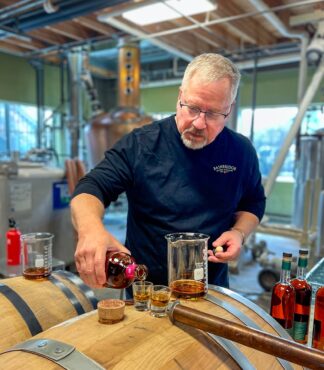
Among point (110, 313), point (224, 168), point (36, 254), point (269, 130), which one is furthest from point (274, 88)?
point (110, 313)

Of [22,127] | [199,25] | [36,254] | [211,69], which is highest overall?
[199,25]

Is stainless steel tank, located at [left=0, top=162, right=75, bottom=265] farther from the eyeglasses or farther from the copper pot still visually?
the eyeglasses

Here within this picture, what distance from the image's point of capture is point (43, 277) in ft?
4.35

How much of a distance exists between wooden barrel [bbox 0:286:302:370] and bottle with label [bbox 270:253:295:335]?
0.38 m

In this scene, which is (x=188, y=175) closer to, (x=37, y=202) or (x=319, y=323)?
(x=319, y=323)

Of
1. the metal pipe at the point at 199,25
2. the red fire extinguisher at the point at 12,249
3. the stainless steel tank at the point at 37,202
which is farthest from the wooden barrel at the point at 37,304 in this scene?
the metal pipe at the point at 199,25

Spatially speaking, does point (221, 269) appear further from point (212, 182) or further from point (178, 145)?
point (178, 145)

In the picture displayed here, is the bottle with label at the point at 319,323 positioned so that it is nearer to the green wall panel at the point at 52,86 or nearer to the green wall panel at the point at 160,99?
the green wall panel at the point at 160,99

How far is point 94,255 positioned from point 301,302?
858 mm

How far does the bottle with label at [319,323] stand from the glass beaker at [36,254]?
1.03 meters

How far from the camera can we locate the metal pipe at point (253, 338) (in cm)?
62

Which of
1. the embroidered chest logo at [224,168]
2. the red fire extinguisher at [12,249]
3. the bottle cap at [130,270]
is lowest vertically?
the red fire extinguisher at [12,249]

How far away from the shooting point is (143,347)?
75 cm

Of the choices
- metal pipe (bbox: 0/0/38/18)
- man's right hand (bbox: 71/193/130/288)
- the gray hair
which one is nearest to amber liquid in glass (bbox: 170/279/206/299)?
man's right hand (bbox: 71/193/130/288)
